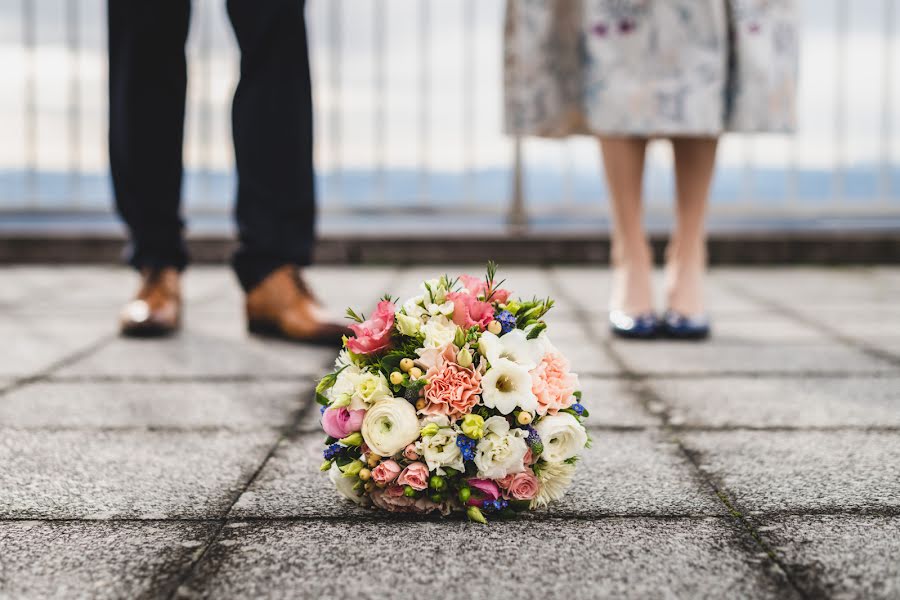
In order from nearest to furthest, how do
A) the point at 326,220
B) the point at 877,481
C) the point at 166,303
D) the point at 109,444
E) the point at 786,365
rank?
the point at 877,481, the point at 109,444, the point at 786,365, the point at 166,303, the point at 326,220

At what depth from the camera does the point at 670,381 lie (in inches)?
68.6

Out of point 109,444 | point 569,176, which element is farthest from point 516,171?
point 109,444

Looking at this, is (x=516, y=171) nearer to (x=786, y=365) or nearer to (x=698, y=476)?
(x=786, y=365)

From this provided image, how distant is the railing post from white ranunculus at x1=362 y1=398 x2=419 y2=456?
313cm


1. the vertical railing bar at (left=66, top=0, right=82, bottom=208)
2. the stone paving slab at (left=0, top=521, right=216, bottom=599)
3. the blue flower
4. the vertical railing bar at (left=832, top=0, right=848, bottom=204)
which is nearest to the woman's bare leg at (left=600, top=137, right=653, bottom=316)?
the blue flower

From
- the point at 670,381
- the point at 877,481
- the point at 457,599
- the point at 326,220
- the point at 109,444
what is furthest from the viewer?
the point at 326,220

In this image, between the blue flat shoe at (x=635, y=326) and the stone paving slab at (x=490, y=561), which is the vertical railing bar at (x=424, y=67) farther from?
the stone paving slab at (x=490, y=561)

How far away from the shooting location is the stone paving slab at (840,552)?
831 mm

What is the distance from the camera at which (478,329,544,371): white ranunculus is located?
100 centimetres

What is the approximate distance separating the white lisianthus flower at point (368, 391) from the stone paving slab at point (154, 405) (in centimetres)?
47

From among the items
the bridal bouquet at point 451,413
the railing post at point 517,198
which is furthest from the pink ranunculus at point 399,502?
the railing post at point 517,198

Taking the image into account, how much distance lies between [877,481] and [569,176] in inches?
132

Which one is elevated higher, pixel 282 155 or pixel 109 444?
pixel 282 155

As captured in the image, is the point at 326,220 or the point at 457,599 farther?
the point at 326,220
